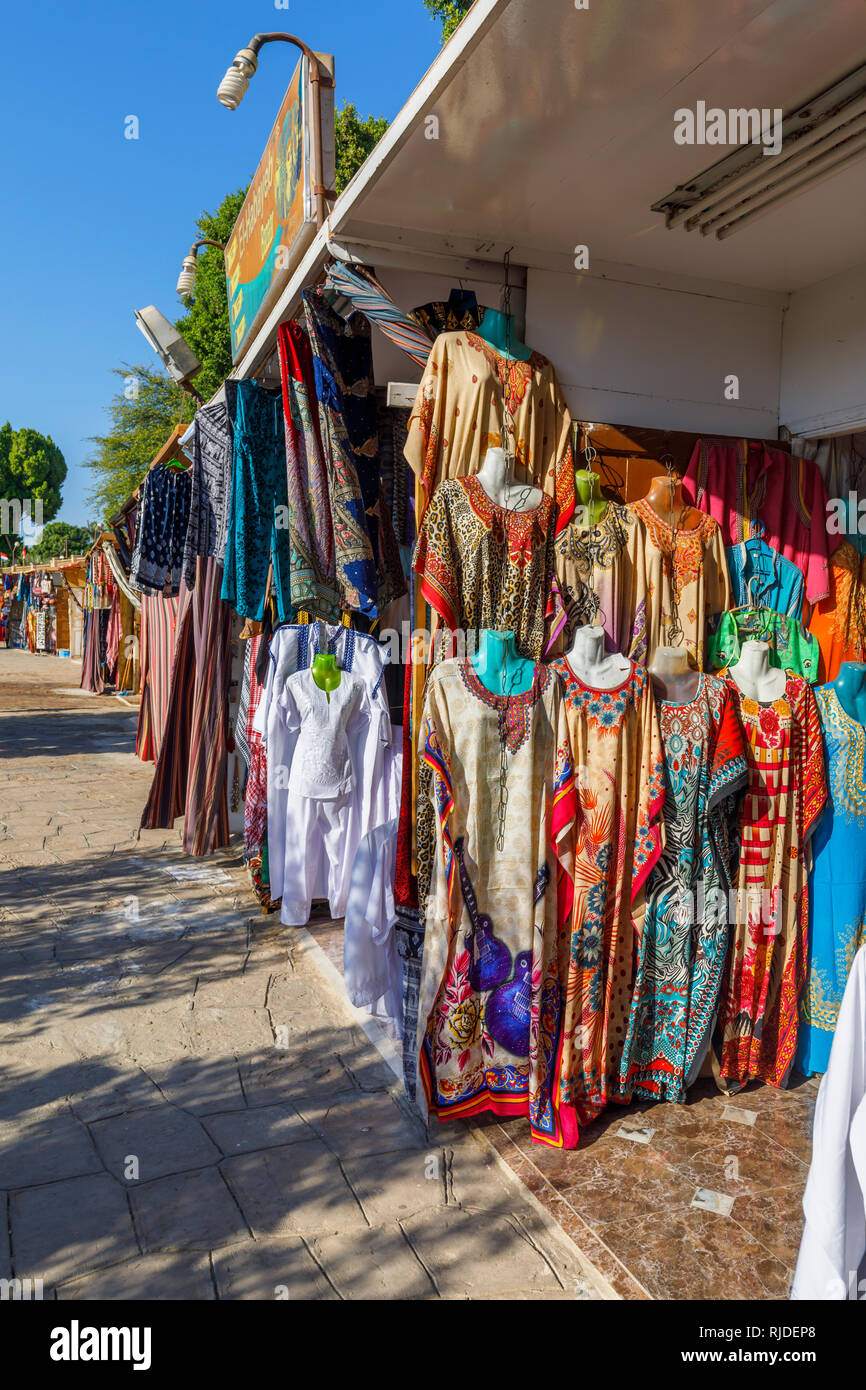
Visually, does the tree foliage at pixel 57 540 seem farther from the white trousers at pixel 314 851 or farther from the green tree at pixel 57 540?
the white trousers at pixel 314 851

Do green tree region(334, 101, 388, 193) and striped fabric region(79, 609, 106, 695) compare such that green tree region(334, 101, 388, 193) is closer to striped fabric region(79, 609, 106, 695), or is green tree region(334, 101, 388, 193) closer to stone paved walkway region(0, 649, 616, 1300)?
striped fabric region(79, 609, 106, 695)

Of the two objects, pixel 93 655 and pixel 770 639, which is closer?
pixel 770 639

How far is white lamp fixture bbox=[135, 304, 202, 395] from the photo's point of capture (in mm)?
5723

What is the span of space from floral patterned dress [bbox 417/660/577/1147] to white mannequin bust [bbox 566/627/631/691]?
10 cm

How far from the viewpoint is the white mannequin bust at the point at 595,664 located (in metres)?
2.92

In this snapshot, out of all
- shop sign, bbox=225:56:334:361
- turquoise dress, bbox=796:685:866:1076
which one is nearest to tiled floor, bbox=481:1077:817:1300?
turquoise dress, bbox=796:685:866:1076

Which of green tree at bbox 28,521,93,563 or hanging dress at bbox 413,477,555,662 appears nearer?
hanging dress at bbox 413,477,555,662

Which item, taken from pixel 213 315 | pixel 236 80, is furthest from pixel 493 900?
pixel 213 315

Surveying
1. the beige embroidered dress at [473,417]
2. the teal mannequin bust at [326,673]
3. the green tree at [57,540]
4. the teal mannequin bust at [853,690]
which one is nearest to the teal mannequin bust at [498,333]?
the beige embroidered dress at [473,417]

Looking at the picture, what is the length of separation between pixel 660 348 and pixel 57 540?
140 ft

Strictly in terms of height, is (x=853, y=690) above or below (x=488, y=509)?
below

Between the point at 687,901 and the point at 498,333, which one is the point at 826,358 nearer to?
the point at 498,333

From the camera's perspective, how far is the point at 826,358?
3605 millimetres

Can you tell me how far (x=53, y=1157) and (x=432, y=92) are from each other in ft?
11.0
